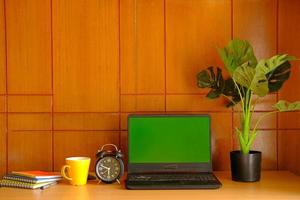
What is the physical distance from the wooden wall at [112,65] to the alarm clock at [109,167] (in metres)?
0.34

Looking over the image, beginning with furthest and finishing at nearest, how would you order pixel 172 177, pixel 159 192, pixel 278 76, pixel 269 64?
1. pixel 278 76
2. pixel 172 177
3. pixel 269 64
4. pixel 159 192

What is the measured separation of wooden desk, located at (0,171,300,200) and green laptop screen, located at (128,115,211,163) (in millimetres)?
272

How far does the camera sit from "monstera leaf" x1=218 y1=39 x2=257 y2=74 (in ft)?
7.70

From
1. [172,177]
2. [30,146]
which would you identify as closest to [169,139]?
[172,177]

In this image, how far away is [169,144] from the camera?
247 centimetres

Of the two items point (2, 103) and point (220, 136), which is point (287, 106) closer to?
point (220, 136)

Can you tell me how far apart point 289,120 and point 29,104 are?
1725 millimetres

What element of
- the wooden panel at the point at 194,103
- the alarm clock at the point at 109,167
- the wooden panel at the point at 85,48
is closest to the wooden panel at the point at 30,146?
the wooden panel at the point at 85,48

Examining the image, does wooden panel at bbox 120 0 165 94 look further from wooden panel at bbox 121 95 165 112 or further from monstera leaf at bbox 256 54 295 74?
monstera leaf at bbox 256 54 295 74

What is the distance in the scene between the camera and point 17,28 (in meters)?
2.64

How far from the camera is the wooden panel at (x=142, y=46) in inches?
104

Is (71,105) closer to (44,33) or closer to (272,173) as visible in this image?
(44,33)

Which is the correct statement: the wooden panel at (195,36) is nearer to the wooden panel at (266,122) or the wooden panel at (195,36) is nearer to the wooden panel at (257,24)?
the wooden panel at (257,24)

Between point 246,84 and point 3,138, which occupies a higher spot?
point 246,84
